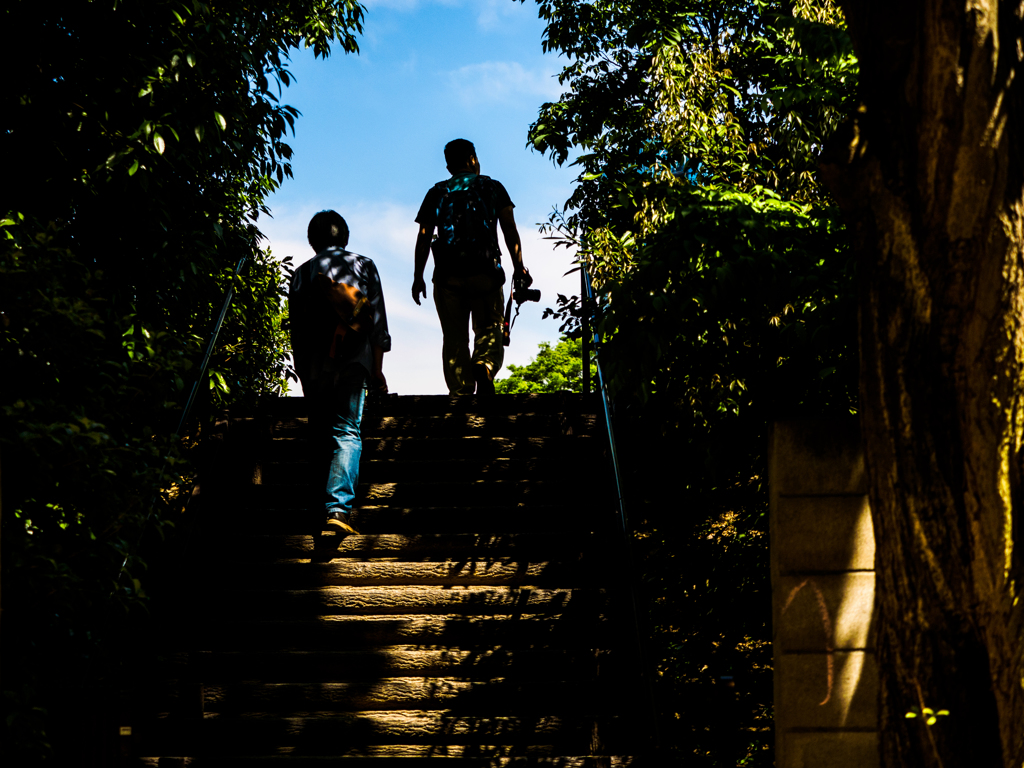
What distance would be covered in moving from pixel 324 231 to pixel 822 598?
3360 millimetres

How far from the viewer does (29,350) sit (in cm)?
362

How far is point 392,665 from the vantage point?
4.17m

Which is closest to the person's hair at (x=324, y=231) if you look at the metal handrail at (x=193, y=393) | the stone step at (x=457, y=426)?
the metal handrail at (x=193, y=393)

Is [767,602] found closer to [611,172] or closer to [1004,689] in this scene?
[611,172]

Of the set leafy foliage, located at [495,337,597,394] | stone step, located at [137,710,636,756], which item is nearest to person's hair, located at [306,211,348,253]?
stone step, located at [137,710,636,756]

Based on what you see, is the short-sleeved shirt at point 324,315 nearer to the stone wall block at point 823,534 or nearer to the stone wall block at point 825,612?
the stone wall block at point 823,534

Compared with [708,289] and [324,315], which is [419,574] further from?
[708,289]

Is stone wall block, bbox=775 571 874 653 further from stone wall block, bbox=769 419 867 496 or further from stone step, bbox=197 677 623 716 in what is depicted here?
stone step, bbox=197 677 623 716

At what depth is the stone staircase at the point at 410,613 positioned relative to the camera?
386 cm

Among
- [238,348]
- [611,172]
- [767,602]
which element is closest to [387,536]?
[238,348]

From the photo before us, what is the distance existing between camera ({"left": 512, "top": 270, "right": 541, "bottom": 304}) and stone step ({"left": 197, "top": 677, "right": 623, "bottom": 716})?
10.2 ft

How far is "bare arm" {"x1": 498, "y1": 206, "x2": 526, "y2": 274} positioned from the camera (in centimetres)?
632

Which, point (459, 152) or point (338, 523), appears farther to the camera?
point (459, 152)

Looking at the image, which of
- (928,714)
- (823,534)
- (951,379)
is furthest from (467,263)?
(928,714)
